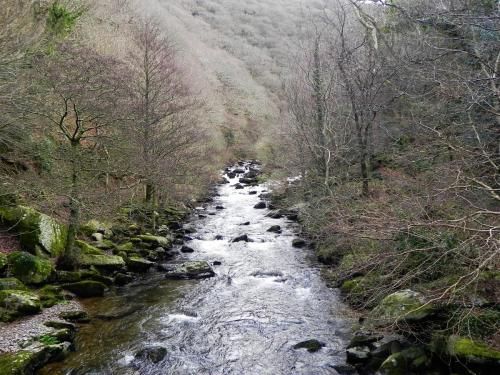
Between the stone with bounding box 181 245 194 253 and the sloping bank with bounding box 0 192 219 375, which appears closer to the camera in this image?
the sloping bank with bounding box 0 192 219 375

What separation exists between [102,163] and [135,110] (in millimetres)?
5361

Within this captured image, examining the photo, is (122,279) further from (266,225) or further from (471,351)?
(471,351)

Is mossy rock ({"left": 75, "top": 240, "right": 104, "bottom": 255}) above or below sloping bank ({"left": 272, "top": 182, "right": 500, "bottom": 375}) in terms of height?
below

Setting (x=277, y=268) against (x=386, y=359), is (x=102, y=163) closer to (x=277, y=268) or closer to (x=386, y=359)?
(x=277, y=268)

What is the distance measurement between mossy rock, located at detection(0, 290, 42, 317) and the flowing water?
130 centimetres

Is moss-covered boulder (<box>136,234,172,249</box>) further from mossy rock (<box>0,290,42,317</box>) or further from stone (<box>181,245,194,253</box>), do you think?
mossy rock (<box>0,290,42,317</box>)

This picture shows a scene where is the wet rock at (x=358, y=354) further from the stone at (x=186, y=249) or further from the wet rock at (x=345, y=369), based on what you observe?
the stone at (x=186, y=249)

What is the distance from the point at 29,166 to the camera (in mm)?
15461

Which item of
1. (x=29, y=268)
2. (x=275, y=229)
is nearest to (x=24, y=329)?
(x=29, y=268)

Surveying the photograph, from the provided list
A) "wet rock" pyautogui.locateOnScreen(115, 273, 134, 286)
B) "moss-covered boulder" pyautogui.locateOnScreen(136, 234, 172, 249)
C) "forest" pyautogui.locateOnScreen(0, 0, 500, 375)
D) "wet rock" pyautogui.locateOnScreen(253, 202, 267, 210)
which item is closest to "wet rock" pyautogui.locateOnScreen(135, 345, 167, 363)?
"forest" pyautogui.locateOnScreen(0, 0, 500, 375)

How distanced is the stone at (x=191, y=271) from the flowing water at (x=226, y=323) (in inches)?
14.4

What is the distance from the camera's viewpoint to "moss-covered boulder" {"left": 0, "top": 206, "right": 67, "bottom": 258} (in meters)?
12.6

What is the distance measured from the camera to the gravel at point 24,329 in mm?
8031

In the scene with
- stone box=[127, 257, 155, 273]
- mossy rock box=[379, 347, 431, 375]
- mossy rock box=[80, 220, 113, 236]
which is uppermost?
mossy rock box=[379, 347, 431, 375]
